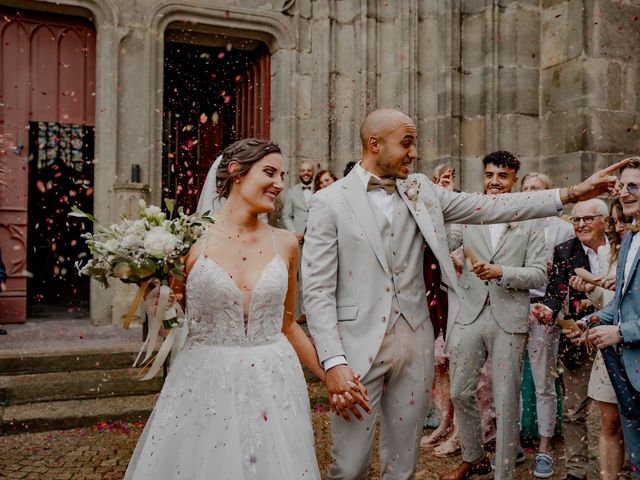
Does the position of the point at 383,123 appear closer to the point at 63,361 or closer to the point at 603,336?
the point at 603,336

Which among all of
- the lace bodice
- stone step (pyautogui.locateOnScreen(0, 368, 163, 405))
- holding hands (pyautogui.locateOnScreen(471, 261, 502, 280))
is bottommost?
stone step (pyautogui.locateOnScreen(0, 368, 163, 405))

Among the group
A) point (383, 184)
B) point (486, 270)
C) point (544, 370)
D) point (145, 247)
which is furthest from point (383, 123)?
point (544, 370)

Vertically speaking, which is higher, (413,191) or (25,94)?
(25,94)

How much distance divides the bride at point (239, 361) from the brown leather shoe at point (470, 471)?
1722 mm

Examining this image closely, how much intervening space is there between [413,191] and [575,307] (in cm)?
188

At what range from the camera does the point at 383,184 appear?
3018mm

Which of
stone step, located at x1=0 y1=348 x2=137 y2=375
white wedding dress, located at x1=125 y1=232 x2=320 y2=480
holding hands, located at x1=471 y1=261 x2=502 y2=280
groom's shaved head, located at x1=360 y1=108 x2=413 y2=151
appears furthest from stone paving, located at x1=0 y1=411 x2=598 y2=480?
groom's shaved head, located at x1=360 y1=108 x2=413 y2=151

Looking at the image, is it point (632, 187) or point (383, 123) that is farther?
point (632, 187)

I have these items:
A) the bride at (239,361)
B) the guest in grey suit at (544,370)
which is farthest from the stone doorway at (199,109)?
the bride at (239,361)

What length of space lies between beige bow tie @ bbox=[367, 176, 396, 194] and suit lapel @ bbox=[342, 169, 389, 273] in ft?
0.15

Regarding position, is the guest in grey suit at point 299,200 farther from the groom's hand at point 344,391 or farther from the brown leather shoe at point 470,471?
the groom's hand at point 344,391

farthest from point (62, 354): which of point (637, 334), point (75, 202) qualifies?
point (75, 202)

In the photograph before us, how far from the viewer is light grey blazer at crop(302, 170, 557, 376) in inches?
113

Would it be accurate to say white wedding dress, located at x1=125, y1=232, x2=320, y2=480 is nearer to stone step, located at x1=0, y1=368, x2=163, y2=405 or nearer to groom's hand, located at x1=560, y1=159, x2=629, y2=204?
groom's hand, located at x1=560, y1=159, x2=629, y2=204
